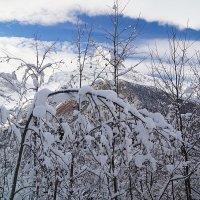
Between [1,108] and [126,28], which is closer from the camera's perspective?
[1,108]

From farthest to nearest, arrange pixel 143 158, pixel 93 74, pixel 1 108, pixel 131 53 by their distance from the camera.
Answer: pixel 93 74 < pixel 131 53 < pixel 1 108 < pixel 143 158

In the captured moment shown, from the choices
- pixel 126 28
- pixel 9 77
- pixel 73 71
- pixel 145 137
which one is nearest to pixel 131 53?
pixel 126 28

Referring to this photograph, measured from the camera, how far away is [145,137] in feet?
8.42

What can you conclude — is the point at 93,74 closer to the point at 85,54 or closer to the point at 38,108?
→ the point at 85,54

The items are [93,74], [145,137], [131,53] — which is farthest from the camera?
[93,74]

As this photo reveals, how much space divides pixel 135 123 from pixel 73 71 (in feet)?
27.7

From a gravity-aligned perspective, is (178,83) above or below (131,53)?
below

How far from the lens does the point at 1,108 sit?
3.28 meters

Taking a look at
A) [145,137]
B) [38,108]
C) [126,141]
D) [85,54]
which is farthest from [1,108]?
[85,54]

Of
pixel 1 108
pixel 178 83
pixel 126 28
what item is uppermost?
pixel 126 28

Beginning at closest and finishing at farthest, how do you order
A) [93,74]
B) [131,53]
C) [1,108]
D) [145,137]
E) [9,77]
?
[145,137] < [1,108] < [9,77] < [131,53] < [93,74]

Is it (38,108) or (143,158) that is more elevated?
(38,108)

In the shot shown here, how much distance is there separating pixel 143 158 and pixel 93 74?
7.83 m

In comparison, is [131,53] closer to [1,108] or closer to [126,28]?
[126,28]
